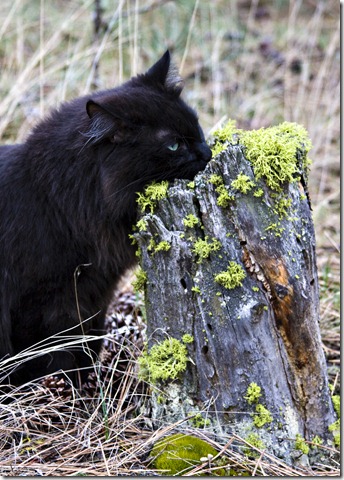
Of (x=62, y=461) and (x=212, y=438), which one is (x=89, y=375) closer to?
(x=62, y=461)

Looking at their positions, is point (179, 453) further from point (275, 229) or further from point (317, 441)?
point (275, 229)

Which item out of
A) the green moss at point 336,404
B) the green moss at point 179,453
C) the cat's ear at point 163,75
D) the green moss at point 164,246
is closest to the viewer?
the green moss at point 179,453

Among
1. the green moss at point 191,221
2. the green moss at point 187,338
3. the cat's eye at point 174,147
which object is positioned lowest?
the green moss at point 187,338

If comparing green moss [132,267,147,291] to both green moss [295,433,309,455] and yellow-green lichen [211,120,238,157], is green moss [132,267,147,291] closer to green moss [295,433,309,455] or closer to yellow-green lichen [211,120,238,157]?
yellow-green lichen [211,120,238,157]

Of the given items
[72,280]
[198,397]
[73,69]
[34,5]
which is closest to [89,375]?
[72,280]

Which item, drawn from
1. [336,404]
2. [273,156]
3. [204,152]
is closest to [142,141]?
[204,152]

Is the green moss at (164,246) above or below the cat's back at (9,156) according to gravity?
below

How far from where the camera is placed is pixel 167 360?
90.9 inches

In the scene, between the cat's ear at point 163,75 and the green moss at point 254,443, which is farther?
the cat's ear at point 163,75

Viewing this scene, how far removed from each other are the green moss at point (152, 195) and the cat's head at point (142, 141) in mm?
55

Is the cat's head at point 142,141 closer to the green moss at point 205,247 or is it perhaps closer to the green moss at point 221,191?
the green moss at point 221,191

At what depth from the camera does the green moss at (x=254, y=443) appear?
7.16 feet

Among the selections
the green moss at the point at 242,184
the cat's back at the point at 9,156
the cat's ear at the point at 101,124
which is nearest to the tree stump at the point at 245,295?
the green moss at the point at 242,184

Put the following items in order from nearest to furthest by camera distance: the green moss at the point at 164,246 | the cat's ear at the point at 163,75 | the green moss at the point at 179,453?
1. the green moss at the point at 179,453
2. the green moss at the point at 164,246
3. the cat's ear at the point at 163,75
